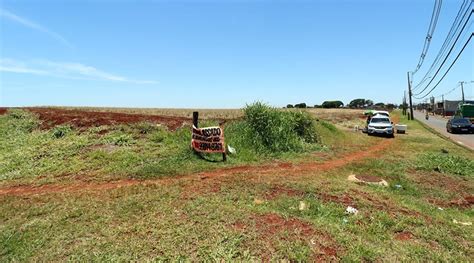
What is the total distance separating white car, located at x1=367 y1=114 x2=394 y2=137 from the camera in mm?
28403

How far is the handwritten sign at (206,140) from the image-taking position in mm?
12969

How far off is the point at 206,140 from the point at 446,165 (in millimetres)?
8880

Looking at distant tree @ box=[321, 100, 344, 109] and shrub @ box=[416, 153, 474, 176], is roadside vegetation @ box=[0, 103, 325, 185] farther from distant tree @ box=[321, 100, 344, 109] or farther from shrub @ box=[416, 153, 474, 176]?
distant tree @ box=[321, 100, 344, 109]

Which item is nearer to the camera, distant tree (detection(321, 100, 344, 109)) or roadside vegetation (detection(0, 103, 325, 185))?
roadside vegetation (detection(0, 103, 325, 185))

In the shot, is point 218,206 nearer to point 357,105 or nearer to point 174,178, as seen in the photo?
point 174,178

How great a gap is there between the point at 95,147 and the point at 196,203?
775 centimetres

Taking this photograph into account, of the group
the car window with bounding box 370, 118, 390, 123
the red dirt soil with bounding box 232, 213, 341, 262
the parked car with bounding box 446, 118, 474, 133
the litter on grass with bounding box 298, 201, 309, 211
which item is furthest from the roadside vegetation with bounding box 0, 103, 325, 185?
the parked car with bounding box 446, 118, 474, 133

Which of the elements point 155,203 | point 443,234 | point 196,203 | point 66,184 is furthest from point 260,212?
point 66,184

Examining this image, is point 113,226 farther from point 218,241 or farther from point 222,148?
point 222,148

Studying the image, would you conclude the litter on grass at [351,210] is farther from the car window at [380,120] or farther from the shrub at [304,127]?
the car window at [380,120]

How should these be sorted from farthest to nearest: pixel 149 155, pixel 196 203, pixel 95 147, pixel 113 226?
pixel 95 147 → pixel 149 155 → pixel 196 203 → pixel 113 226

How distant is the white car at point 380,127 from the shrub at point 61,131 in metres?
21.3

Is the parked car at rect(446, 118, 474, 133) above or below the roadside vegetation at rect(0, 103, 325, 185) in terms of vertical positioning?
below

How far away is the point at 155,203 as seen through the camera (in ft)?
25.9
